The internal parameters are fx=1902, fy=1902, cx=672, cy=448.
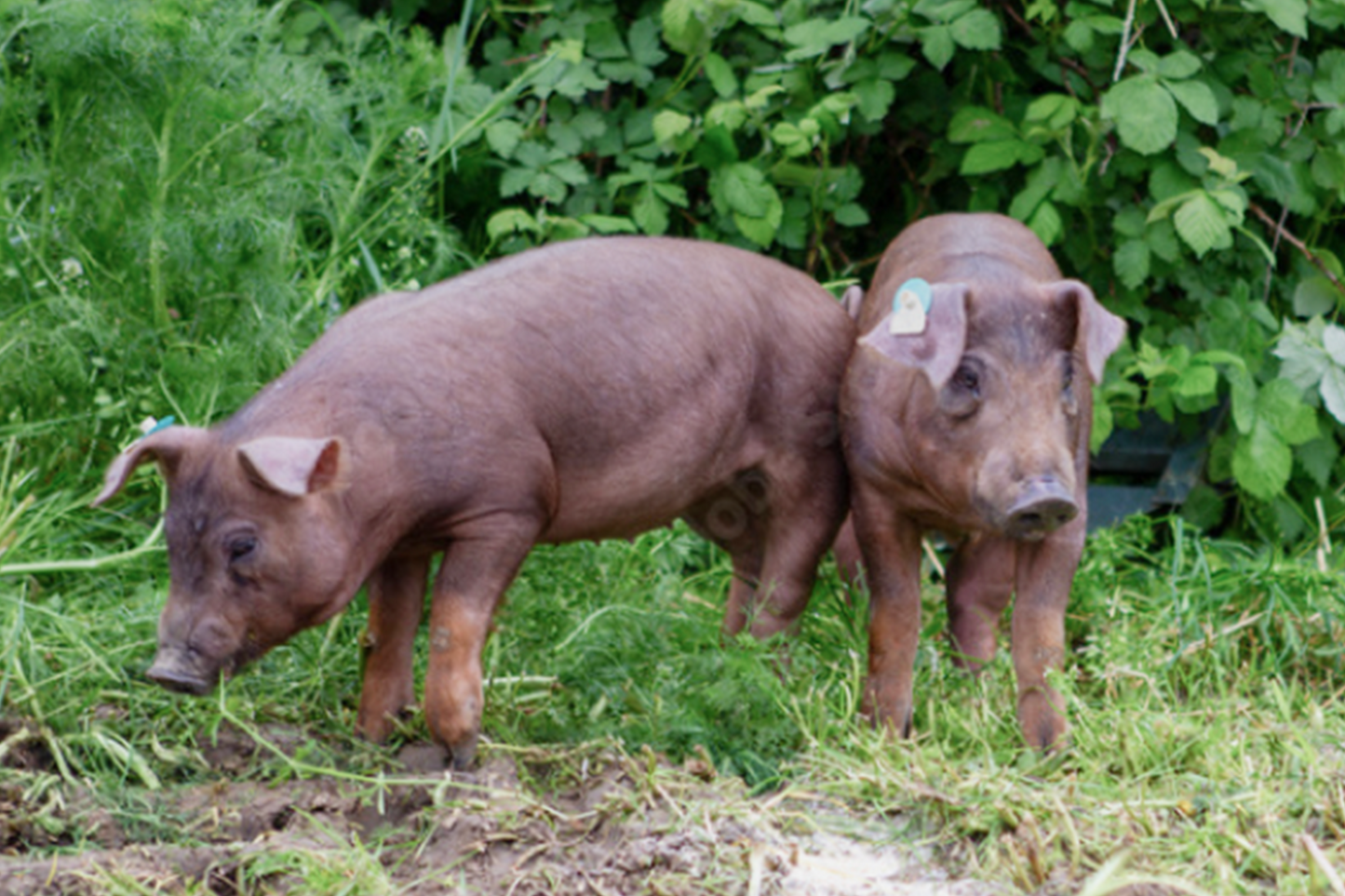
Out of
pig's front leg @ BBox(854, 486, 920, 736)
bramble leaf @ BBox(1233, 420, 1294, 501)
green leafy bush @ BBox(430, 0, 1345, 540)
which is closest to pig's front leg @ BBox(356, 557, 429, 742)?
pig's front leg @ BBox(854, 486, 920, 736)

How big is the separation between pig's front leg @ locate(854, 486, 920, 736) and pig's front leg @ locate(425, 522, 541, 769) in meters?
0.99

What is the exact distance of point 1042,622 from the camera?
4.81 metres

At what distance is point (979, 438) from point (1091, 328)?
0.39 meters

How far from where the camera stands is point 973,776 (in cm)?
437

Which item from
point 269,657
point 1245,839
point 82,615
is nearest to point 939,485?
point 1245,839

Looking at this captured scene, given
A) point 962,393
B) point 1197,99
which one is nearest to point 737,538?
point 962,393

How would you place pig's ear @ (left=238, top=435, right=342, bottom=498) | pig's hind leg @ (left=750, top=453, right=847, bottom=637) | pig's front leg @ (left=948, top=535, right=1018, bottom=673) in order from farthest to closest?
pig's front leg @ (left=948, top=535, right=1018, bottom=673), pig's hind leg @ (left=750, top=453, right=847, bottom=637), pig's ear @ (left=238, top=435, right=342, bottom=498)

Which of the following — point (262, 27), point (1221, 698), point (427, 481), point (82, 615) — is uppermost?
point (262, 27)

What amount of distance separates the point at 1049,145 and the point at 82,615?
11.8 feet

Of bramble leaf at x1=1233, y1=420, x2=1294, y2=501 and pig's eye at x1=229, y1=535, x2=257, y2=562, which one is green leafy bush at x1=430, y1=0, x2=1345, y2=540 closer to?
bramble leaf at x1=1233, y1=420, x2=1294, y2=501

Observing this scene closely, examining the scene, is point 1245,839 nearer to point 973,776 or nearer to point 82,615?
point 973,776

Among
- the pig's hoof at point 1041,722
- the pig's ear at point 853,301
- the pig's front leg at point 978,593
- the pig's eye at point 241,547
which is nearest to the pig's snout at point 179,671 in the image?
the pig's eye at point 241,547

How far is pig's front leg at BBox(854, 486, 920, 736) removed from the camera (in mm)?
4887

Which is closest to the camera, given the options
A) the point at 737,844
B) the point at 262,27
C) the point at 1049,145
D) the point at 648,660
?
the point at 737,844
